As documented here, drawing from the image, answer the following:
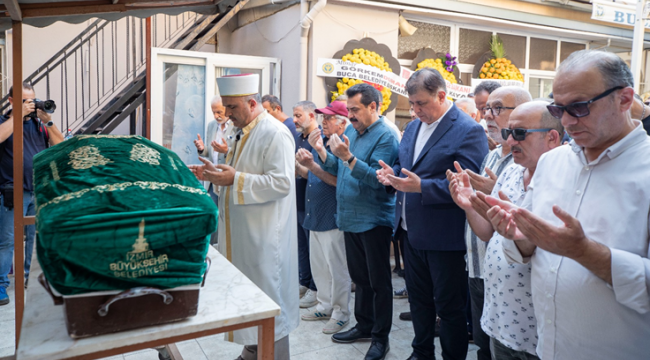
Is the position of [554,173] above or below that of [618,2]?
below

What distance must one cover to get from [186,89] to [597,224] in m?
5.68

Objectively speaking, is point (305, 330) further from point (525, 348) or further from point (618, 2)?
point (618, 2)

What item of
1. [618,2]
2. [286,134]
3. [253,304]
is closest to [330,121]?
[286,134]

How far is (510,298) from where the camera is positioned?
6.35 ft

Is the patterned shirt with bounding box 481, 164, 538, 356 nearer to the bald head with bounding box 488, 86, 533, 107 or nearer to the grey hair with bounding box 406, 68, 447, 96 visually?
the bald head with bounding box 488, 86, 533, 107

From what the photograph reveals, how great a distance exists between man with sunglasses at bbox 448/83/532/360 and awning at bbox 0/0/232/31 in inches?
66.3

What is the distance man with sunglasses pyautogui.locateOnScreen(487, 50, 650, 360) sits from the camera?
4.32 feet

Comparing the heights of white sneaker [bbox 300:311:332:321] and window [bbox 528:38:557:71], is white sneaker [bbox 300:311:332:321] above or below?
below

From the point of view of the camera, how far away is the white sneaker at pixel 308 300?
4.28 metres

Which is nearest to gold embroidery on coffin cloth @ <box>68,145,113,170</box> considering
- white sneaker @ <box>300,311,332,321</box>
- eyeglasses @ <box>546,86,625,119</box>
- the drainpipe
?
eyeglasses @ <box>546,86,625,119</box>

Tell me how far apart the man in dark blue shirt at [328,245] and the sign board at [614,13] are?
4.53 metres

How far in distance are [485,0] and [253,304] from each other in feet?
22.7

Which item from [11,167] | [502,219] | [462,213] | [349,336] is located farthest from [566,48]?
[11,167]

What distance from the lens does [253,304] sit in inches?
59.4
